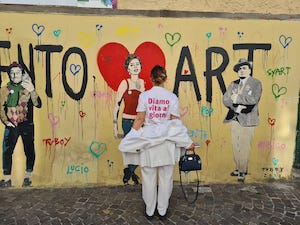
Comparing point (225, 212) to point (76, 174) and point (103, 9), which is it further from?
point (103, 9)

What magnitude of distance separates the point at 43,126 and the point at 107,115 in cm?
97

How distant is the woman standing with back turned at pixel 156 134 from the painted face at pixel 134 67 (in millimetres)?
890

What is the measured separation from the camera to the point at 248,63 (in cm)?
493

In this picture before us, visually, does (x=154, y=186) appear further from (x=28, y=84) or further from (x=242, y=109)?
(x=28, y=84)

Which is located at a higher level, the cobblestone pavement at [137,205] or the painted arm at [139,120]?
the painted arm at [139,120]

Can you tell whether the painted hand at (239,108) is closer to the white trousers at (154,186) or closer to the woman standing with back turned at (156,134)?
the woman standing with back turned at (156,134)

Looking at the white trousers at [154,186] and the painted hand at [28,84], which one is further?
the painted hand at [28,84]

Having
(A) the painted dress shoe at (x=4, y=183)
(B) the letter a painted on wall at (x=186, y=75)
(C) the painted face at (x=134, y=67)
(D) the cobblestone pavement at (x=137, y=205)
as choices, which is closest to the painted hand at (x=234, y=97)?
(B) the letter a painted on wall at (x=186, y=75)

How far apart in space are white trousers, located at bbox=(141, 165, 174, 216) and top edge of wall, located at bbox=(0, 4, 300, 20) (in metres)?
2.23

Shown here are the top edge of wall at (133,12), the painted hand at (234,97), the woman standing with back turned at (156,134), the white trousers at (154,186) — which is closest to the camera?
the woman standing with back turned at (156,134)

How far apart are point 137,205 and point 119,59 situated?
6.94ft

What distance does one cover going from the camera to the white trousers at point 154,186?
4.02m

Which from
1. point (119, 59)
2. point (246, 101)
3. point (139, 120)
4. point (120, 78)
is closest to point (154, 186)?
point (139, 120)

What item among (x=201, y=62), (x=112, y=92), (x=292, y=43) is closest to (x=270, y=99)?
(x=292, y=43)
